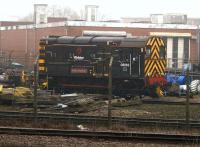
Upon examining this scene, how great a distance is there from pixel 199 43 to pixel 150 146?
141 feet

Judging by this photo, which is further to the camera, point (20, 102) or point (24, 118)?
point (20, 102)

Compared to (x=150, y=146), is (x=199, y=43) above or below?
above

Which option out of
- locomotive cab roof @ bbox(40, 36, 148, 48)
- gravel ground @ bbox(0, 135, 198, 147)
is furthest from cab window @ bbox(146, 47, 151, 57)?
gravel ground @ bbox(0, 135, 198, 147)

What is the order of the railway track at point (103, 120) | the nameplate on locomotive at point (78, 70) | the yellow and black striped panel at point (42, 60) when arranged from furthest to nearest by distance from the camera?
1. the yellow and black striped panel at point (42, 60)
2. the nameplate on locomotive at point (78, 70)
3. the railway track at point (103, 120)

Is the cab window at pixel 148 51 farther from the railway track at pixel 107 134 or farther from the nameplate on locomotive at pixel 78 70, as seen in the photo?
the railway track at pixel 107 134

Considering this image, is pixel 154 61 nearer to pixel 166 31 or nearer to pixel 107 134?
pixel 107 134

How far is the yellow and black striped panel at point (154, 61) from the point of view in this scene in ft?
82.4

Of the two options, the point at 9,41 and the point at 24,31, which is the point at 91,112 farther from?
the point at 9,41

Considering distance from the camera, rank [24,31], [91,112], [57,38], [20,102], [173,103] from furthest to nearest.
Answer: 1. [24,31]
2. [57,38]
3. [173,103]
4. [20,102]
5. [91,112]

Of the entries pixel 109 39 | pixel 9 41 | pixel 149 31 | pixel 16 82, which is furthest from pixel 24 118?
pixel 9 41

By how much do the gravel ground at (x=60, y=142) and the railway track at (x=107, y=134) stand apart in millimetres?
252

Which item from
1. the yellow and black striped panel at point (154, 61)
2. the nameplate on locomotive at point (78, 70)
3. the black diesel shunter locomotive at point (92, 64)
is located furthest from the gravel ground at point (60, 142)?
the nameplate on locomotive at point (78, 70)

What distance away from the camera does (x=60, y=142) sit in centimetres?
1232

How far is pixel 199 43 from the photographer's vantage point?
53.6m
